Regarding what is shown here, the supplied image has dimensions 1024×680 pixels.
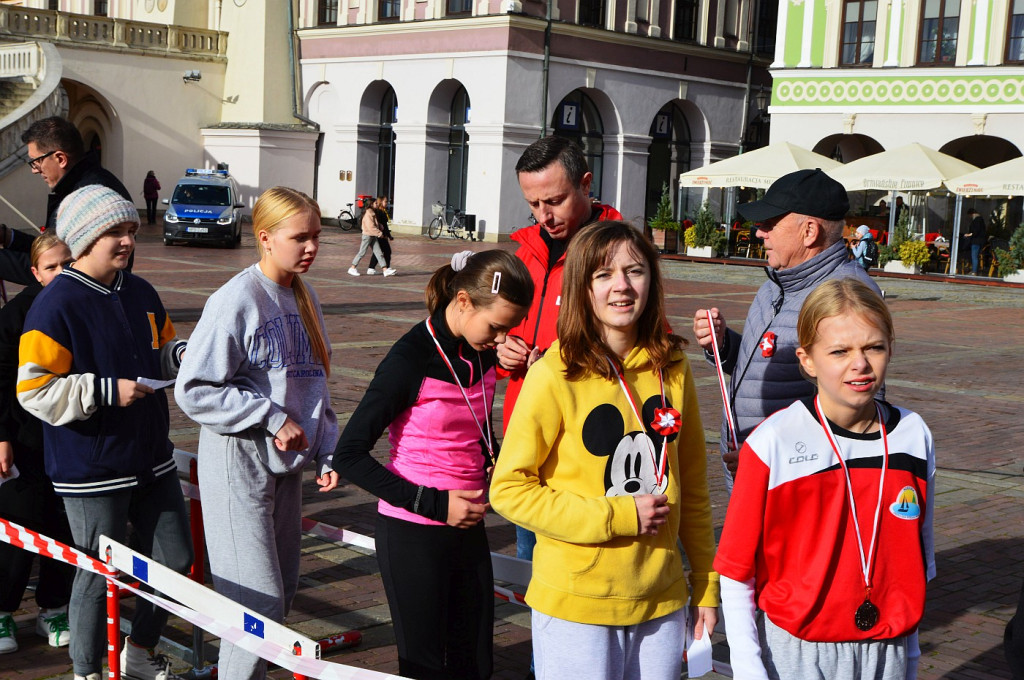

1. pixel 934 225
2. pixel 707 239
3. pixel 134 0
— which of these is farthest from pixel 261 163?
pixel 934 225

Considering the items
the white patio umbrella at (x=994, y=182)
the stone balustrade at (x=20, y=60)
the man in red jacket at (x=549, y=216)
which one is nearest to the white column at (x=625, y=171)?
the white patio umbrella at (x=994, y=182)

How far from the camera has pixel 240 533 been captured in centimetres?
367

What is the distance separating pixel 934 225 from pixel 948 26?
528cm

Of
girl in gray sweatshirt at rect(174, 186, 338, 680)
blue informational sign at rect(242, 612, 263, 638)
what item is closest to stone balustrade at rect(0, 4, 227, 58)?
girl in gray sweatshirt at rect(174, 186, 338, 680)

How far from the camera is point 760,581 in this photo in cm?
284

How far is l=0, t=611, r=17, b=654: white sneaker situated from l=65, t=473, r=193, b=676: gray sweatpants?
0.72 metres

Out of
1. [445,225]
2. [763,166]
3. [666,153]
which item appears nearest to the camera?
[763,166]

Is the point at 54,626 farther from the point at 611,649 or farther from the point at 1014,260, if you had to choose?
the point at 1014,260

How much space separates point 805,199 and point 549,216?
913 mm

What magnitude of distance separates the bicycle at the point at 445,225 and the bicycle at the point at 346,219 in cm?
276

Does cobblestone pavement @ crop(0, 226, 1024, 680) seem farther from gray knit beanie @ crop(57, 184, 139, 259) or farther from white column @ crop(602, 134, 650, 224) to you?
white column @ crop(602, 134, 650, 224)

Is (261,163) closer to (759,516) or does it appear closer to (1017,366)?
(1017,366)

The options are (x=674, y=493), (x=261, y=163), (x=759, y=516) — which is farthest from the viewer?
(x=261, y=163)

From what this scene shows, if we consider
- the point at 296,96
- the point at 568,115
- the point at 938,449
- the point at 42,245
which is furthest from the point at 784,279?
the point at 296,96
